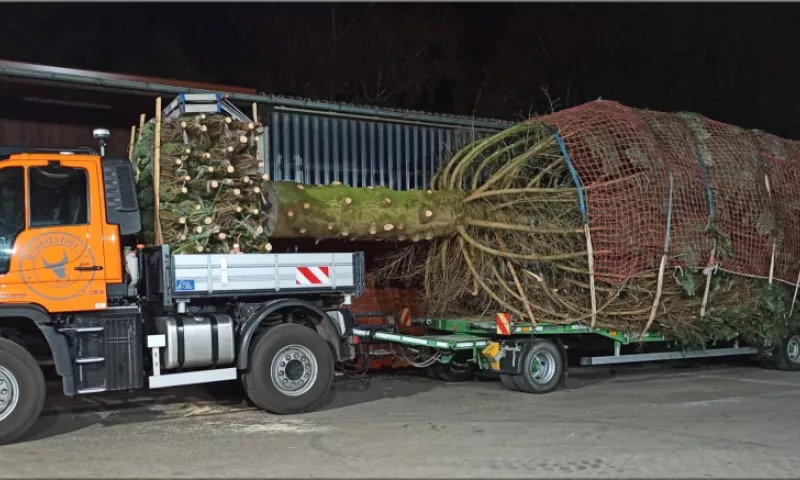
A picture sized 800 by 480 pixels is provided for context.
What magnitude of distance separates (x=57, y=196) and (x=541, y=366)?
670 centimetres

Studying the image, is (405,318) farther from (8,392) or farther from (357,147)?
(8,392)

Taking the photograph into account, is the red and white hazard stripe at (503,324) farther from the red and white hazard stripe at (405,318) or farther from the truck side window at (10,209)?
the truck side window at (10,209)

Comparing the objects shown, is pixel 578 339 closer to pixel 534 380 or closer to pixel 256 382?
pixel 534 380

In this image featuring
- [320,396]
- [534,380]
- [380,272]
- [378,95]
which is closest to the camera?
[320,396]

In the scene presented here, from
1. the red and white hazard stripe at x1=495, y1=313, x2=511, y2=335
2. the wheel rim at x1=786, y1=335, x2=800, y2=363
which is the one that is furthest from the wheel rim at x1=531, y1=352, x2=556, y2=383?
the wheel rim at x1=786, y1=335, x2=800, y2=363

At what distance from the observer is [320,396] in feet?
30.9

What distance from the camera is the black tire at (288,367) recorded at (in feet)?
29.7

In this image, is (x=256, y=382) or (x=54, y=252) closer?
(x=54, y=252)

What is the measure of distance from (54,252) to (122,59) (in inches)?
589

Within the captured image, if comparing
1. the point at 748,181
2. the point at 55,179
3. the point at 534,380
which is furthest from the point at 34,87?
the point at 748,181

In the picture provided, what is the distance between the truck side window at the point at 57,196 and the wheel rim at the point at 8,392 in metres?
1.52

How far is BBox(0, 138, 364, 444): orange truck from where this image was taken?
8016 mm

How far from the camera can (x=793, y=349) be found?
1374 centimetres

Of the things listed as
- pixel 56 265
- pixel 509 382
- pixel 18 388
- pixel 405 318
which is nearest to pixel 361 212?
pixel 405 318
